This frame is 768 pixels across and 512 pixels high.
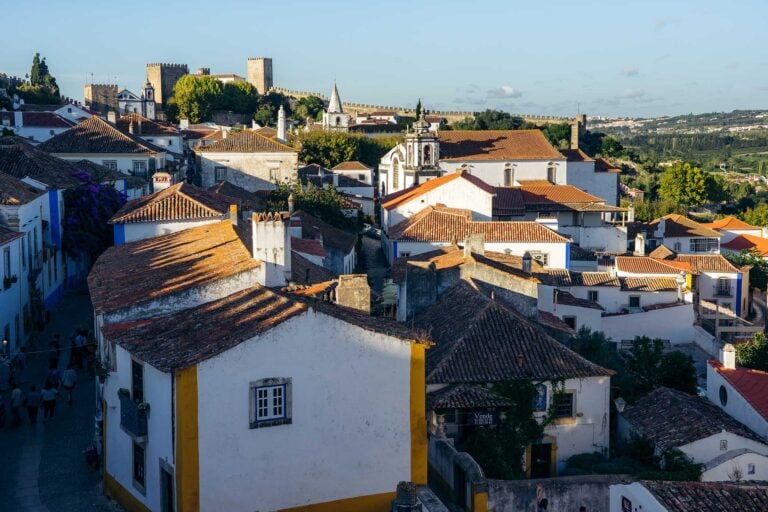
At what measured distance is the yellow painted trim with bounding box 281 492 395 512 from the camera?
46.2ft

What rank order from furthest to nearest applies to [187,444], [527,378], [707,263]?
1. [707,263]
2. [527,378]
3. [187,444]

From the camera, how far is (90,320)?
27.0m

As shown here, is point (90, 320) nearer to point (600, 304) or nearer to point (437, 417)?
point (437, 417)

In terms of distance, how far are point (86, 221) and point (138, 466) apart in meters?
19.3

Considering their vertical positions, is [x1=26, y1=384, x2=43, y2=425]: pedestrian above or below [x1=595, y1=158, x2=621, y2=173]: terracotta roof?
below

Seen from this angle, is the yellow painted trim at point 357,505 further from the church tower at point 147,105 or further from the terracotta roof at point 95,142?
the church tower at point 147,105

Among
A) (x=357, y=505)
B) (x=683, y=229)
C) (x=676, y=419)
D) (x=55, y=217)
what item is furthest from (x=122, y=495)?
(x=683, y=229)

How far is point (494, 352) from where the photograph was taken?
2027 cm

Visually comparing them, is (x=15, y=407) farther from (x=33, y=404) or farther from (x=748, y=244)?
(x=748, y=244)

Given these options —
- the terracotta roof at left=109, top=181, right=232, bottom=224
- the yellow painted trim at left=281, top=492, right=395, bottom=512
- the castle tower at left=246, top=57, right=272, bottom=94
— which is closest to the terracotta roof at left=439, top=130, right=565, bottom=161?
the terracotta roof at left=109, top=181, right=232, bottom=224

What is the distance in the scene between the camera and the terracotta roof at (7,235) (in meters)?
24.3

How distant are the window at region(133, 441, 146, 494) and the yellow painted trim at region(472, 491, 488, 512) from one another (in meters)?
5.04

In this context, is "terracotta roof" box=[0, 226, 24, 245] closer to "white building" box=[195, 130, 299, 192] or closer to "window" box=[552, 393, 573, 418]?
"window" box=[552, 393, 573, 418]

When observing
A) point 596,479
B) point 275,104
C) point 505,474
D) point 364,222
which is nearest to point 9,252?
point 505,474
